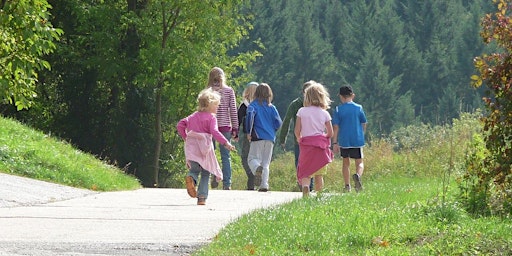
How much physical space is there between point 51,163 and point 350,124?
16.9 ft

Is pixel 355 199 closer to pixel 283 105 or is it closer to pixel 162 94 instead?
pixel 162 94

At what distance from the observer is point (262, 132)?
20812 mm

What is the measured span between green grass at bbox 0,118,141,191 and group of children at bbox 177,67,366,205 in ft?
6.56

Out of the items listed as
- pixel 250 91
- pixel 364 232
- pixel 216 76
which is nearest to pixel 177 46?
pixel 250 91

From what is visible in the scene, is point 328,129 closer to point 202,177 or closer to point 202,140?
point 202,140

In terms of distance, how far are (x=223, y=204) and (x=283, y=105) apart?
11035 cm

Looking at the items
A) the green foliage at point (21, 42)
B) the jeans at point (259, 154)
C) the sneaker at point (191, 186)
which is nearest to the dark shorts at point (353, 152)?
the jeans at point (259, 154)

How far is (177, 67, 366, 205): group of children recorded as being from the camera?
16.4 meters

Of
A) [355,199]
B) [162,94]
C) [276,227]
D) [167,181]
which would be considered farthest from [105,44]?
[276,227]

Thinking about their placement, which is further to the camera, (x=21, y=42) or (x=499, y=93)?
(x=21, y=42)

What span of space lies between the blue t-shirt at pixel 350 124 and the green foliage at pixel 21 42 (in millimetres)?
5180

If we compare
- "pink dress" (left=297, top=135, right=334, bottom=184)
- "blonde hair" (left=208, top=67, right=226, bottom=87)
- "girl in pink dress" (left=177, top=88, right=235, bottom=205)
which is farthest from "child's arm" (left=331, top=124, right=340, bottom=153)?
"blonde hair" (left=208, top=67, right=226, bottom=87)

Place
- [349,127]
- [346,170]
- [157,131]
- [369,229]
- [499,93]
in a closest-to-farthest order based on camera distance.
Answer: [369,229], [499,93], [349,127], [346,170], [157,131]

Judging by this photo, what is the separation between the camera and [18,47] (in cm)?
2214
